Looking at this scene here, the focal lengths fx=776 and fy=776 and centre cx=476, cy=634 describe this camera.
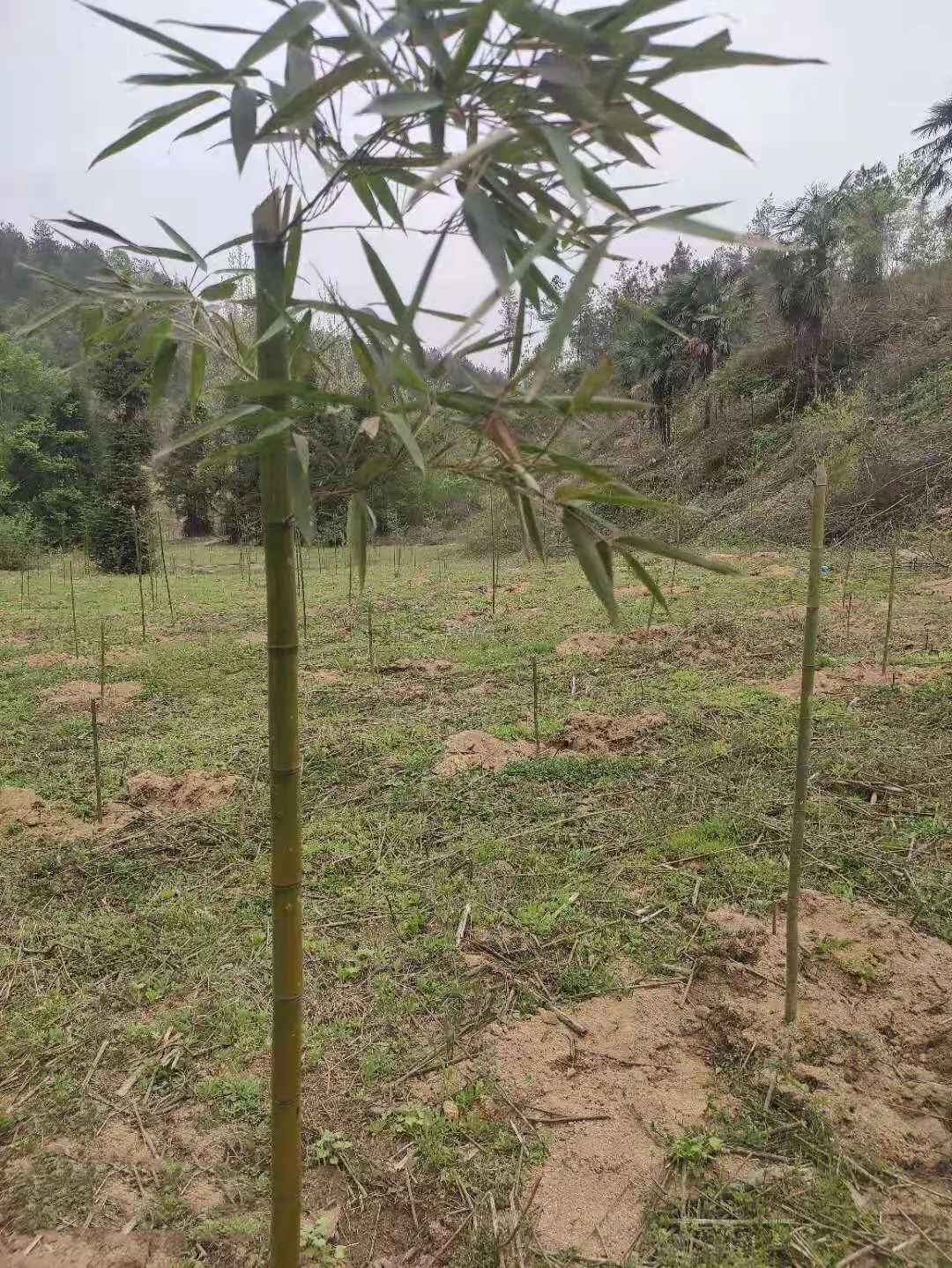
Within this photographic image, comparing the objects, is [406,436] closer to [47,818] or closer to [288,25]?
[288,25]

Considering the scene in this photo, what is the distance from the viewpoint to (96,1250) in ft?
5.18

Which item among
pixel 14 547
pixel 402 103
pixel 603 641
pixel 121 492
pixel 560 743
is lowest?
pixel 560 743

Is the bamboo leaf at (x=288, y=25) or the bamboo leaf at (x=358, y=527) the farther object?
the bamboo leaf at (x=358, y=527)

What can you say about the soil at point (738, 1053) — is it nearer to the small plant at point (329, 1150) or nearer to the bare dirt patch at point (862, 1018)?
the bare dirt patch at point (862, 1018)

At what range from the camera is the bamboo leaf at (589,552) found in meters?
0.92

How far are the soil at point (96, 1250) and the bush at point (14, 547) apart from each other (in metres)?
16.2

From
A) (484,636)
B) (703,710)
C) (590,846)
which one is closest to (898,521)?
(484,636)

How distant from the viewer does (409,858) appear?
3180mm

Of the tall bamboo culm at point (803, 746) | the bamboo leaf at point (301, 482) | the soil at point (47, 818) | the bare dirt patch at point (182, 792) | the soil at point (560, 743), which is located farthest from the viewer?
the soil at point (560, 743)

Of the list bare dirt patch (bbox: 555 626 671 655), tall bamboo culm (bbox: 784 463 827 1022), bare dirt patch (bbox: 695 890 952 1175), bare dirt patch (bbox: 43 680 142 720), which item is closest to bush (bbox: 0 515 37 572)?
bare dirt patch (bbox: 43 680 142 720)

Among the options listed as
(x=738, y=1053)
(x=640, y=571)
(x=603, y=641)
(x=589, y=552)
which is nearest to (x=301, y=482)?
(x=589, y=552)

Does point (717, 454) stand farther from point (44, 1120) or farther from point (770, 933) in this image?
point (44, 1120)

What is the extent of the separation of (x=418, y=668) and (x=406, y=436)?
216 inches

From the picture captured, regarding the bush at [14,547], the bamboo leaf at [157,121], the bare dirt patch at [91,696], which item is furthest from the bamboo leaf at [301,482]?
the bush at [14,547]
